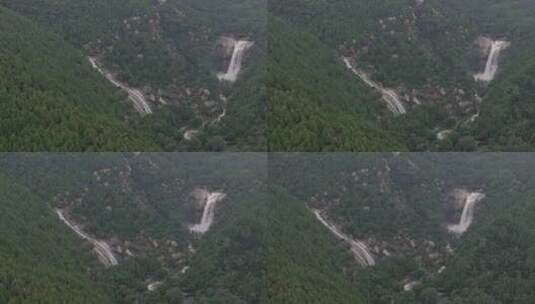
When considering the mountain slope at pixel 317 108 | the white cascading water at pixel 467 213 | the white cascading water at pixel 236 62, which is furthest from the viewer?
the white cascading water at pixel 236 62

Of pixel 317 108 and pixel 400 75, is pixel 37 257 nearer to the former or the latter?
pixel 317 108

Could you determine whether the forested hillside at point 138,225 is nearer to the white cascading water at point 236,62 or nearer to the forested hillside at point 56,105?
the forested hillside at point 56,105

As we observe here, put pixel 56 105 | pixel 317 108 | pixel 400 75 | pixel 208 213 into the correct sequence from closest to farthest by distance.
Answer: pixel 317 108 → pixel 56 105 → pixel 400 75 → pixel 208 213

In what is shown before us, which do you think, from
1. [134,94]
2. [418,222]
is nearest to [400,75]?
[418,222]

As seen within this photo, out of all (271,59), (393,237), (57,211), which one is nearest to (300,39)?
(271,59)

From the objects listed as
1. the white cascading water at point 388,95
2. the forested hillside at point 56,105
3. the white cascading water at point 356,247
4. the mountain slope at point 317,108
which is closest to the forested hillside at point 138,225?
the forested hillside at point 56,105

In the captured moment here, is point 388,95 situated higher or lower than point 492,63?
lower
